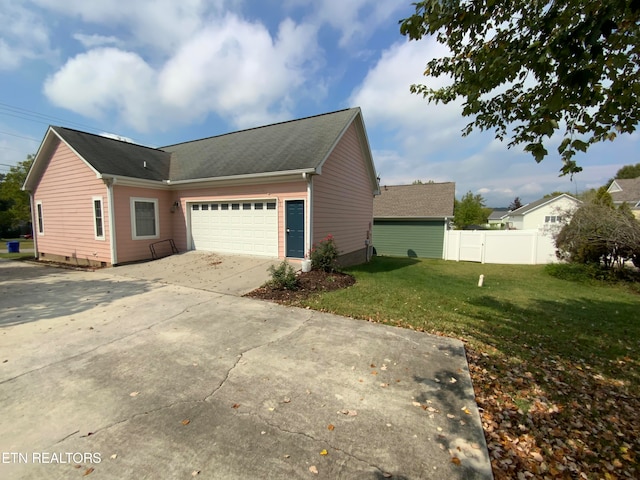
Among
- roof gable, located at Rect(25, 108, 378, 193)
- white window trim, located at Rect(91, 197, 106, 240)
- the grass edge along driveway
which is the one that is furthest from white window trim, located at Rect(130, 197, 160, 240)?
the grass edge along driveway

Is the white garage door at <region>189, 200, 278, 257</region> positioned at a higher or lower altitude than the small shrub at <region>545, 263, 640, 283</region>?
higher

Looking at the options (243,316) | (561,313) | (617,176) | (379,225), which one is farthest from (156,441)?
(617,176)

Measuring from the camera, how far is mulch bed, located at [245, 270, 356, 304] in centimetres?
664

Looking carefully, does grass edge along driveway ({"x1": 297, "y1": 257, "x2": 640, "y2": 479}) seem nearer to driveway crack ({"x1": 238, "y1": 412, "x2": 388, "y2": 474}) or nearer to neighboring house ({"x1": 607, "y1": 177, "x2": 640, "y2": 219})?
driveway crack ({"x1": 238, "y1": 412, "x2": 388, "y2": 474})

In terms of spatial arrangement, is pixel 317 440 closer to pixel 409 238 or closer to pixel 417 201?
pixel 409 238

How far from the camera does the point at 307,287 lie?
741cm

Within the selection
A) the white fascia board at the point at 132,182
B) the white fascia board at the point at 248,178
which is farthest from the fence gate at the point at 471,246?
the white fascia board at the point at 132,182

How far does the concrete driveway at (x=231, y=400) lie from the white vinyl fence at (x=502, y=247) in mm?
13372

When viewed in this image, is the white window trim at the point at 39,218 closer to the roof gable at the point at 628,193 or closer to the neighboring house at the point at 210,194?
the neighboring house at the point at 210,194

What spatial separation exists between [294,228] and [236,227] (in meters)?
2.68

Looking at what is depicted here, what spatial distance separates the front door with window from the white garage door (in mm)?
506

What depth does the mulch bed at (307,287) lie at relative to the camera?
664 centimetres

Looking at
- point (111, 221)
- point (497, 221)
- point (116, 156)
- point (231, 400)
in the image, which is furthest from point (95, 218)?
point (497, 221)

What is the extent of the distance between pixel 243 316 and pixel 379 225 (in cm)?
1580
